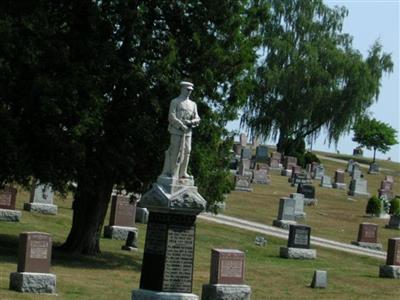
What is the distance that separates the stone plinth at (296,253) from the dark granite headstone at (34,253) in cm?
1298

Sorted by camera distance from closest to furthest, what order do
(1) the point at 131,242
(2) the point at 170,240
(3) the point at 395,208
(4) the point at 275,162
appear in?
(2) the point at 170,240 → (1) the point at 131,242 → (3) the point at 395,208 → (4) the point at 275,162

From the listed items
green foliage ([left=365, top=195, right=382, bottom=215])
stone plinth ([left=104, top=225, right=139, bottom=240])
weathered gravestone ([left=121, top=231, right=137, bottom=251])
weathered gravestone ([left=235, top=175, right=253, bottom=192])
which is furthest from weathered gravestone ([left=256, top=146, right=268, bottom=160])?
weathered gravestone ([left=121, top=231, right=137, bottom=251])

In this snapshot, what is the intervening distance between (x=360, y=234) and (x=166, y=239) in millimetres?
21538

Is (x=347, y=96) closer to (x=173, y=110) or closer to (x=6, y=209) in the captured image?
(x=6, y=209)

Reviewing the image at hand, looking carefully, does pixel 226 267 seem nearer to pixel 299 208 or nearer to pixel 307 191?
pixel 299 208

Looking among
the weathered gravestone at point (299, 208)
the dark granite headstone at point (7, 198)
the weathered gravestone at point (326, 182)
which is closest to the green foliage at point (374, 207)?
the weathered gravestone at point (299, 208)

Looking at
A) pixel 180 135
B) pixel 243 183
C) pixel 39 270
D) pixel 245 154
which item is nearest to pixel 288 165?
pixel 245 154

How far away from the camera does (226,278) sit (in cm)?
2236

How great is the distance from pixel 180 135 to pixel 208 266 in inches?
366

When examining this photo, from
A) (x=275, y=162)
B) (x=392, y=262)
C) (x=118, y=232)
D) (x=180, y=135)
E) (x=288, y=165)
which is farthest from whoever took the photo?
(x=275, y=162)

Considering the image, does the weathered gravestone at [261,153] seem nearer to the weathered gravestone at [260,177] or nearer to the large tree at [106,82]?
the weathered gravestone at [260,177]

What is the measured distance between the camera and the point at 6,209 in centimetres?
3262

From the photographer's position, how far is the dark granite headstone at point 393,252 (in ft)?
99.2

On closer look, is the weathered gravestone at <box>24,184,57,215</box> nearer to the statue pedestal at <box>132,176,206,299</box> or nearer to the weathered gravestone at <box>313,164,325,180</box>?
the statue pedestal at <box>132,176,206,299</box>
